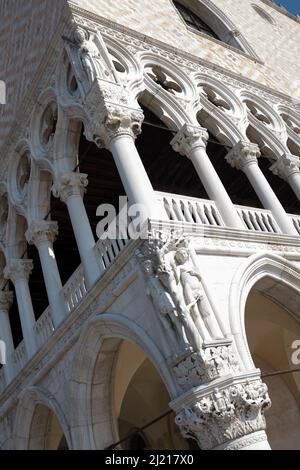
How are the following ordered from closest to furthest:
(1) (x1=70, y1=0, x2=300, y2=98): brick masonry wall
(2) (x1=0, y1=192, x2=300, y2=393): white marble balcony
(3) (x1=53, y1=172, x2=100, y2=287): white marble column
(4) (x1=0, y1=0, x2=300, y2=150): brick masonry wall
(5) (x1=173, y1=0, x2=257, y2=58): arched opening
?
(2) (x1=0, y1=192, x2=300, y2=393): white marble balcony < (3) (x1=53, y1=172, x2=100, y2=287): white marble column < (4) (x1=0, y1=0, x2=300, y2=150): brick masonry wall < (1) (x1=70, y1=0, x2=300, y2=98): brick masonry wall < (5) (x1=173, y1=0, x2=257, y2=58): arched opening

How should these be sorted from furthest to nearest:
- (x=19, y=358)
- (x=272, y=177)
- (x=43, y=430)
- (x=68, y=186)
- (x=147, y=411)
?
(x=272, y=177) → (x=147, y=411) → (x=19, y=358) → (x=43, y=430) → (x=68, y=186)

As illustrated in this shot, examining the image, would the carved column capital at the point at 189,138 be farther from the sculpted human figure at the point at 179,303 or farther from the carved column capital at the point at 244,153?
the sculpted human figure at the point at 179,303

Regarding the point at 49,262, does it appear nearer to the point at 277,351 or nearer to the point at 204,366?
the point at 204,366

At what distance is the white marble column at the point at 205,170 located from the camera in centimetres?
661

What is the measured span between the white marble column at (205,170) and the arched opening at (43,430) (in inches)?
139

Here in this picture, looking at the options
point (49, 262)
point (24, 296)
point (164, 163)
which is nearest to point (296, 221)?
point (164, 163)

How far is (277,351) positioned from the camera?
27.3ft

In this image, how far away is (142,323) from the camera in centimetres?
539

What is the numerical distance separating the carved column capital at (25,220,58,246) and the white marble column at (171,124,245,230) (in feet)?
7.23

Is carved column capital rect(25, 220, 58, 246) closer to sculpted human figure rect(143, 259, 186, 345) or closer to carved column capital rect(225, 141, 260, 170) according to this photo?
A: carved column capital rect(225, 141, 260, 170)

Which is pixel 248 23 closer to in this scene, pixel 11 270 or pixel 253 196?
pixel 253 196

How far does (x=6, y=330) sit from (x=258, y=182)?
4.65m

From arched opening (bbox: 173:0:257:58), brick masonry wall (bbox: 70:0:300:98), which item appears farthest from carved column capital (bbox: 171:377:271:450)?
arched opening (bbox: 173:0:257:58)

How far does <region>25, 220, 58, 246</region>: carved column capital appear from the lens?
7.88 metres
